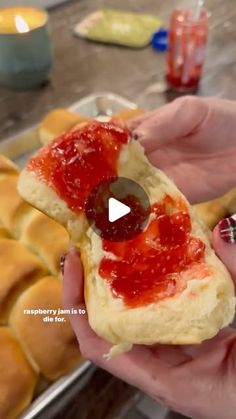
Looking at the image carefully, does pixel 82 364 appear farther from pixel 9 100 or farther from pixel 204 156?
pixel 9 100

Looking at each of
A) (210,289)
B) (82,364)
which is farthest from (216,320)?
(82,364)

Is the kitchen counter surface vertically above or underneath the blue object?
underneath

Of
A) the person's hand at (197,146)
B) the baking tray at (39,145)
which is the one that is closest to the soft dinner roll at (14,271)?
the baking tray at (39,145)

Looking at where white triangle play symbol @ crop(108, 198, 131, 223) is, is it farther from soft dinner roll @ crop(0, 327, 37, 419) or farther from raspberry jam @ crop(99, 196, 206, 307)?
soft dinner roll @ crop(0, 327, 37, 419)

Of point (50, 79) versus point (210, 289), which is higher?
point (210, 289)

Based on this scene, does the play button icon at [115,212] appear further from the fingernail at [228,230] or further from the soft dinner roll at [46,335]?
the soft dinner roll at [46,335]

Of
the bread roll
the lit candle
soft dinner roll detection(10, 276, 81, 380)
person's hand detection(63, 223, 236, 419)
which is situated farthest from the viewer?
the lit candle

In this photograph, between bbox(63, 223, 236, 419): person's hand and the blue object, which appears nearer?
bbox(63, 223, 236, 419): person's hand

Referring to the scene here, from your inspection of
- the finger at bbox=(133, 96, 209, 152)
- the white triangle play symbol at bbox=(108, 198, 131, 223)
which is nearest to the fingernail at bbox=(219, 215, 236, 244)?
the white triangle play symbol at bbox=(108, 198, 131, 223)
